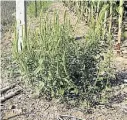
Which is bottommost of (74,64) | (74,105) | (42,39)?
(74,105)

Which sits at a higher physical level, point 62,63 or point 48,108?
point 62,63

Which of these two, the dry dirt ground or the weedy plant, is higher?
the weedy plant

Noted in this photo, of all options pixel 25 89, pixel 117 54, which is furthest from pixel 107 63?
pixel 117 54

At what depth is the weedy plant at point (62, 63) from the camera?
3.50 m

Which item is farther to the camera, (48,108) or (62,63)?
(48,108)

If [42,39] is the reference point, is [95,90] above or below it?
below

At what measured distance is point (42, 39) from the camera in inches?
141

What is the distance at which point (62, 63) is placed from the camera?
344cm

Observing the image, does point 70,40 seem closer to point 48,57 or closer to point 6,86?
point 48,57

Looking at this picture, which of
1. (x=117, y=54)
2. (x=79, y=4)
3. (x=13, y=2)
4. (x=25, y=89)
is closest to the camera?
(x=25, y=89)

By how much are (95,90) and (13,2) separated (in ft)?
18.0

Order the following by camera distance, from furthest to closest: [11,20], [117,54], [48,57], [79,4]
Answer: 1. [79,4]
2. [11,20]
3. [117,54]
4. [48,57]

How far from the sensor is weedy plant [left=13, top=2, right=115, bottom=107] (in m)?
3.50

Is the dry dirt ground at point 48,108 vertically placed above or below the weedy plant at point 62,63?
below
